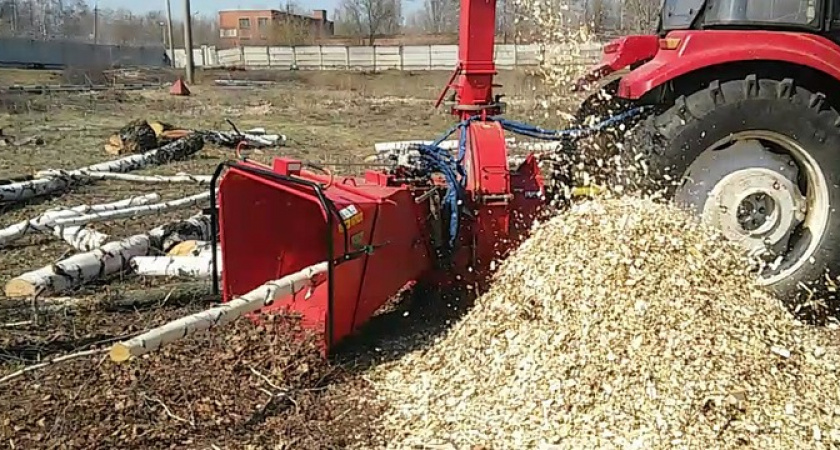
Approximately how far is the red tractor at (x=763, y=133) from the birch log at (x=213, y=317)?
2120mm

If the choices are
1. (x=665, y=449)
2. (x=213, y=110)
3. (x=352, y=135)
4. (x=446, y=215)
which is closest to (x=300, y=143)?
(x=352, y=135)

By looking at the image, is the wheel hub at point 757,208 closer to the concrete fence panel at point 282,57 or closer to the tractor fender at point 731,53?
the tractor fender at point 731,53

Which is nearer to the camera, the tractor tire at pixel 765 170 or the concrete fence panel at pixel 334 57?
the tractor tire at pixel 765 170

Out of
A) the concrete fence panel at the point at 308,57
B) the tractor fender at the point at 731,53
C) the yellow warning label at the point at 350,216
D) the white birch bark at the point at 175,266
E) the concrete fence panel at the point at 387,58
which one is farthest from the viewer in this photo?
the concrete fence panel at the point at 308,57

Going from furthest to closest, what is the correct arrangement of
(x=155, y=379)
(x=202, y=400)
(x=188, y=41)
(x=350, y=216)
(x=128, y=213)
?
(x=188, y=41), (x=128, y=213), (x=350, y=216), (x=155, y=379), (x=202, y=400)

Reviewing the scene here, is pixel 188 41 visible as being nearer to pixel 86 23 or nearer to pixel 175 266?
pixel 175 266

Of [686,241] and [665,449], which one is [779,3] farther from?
[665,449]

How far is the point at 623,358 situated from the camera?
3.58 meters

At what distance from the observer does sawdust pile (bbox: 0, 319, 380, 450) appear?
3482 millimetres

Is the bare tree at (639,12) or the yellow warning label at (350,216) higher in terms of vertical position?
the bare tree at (639,12)

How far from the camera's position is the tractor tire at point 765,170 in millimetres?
4629

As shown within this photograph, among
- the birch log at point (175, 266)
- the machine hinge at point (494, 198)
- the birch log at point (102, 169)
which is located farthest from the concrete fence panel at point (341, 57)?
the machine hinge at point (494, 198)

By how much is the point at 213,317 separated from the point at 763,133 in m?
3.19

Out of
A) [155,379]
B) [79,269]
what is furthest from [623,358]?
[79,269]
